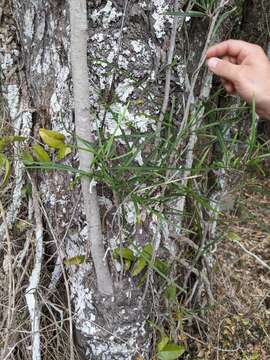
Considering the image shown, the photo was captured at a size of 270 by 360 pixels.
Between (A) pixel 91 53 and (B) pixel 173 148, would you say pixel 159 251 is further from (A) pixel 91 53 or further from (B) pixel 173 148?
(A) pixel 91 53

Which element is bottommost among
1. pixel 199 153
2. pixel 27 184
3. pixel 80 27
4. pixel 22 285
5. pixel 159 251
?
pixel 22 285

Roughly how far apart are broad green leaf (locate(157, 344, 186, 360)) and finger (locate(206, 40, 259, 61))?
76 centimetres

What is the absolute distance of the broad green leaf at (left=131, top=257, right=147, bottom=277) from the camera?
114cm

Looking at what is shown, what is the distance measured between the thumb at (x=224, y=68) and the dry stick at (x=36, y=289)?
1.92 feet

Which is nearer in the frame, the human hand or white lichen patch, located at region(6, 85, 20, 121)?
the human hand

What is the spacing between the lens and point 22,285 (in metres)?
1.28

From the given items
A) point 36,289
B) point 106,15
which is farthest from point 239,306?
point 106,15

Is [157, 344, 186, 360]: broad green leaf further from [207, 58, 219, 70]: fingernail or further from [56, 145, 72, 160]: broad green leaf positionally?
[207, 58, 219, 70]: fingernail

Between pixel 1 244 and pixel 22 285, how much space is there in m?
0.13

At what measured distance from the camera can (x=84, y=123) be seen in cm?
94

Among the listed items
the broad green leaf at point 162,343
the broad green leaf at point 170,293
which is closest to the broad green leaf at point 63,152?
the broad green leaf at point 170,293

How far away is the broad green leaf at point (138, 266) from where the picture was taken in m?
1.14

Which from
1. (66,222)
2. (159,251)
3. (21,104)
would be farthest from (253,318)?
(21,104)

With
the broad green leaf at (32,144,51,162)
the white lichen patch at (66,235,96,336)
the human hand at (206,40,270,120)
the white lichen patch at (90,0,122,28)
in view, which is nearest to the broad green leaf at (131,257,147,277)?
the white lichen patch at (66,235,96,336)
